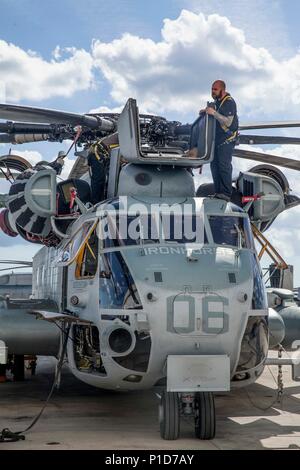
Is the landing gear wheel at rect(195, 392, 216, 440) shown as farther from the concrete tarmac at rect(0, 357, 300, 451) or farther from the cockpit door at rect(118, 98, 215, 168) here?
the cockpit door at rect(118, 98, 215, 168)

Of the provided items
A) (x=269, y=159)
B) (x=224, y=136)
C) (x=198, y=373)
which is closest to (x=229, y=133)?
(x=224, y=136)

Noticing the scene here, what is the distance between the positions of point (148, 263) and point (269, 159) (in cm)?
356

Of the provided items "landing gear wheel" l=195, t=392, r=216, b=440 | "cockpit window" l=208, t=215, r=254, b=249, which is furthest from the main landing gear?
"cockpit window" l=208, t=215, r=254, b=249

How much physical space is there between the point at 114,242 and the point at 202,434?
243 cm

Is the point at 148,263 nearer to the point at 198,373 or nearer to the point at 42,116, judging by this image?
the point at 198,373

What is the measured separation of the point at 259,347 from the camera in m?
8.17

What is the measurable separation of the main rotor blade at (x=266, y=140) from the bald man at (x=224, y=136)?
141cm

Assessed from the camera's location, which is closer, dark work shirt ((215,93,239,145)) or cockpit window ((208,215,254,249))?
cockpit window ((208,215,254,249))

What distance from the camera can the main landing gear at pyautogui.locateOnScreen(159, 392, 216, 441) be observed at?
7.54 meters

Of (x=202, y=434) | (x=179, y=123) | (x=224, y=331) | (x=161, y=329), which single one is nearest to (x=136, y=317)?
(x=161, y=329)

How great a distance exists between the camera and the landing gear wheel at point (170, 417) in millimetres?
7531

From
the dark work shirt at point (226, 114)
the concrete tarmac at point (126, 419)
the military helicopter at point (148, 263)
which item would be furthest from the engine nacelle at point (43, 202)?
the concrete tarmac at point (126, 419)

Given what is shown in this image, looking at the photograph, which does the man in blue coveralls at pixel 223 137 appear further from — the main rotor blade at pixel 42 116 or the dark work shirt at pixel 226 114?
the main rotor blade at pixel 42 116

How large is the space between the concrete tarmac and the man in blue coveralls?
10.2 feet
